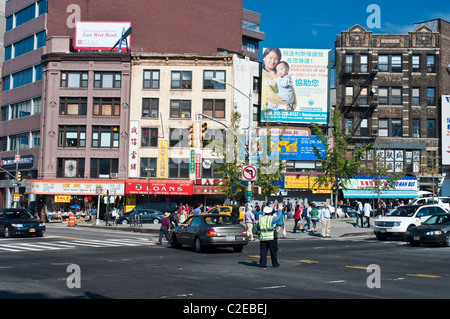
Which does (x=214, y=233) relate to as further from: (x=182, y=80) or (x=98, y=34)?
(x=98, y=34)

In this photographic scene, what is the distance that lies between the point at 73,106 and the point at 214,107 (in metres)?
15.2

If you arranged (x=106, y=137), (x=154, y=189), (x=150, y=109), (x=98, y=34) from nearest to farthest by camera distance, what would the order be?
(x=154, y=189), (x=150, y=109), (x=106, y=137), (x=98, y=34)

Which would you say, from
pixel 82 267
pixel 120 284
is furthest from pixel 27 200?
pixel 120 284

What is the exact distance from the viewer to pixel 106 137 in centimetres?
5769

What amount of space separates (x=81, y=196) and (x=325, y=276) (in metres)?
46.9

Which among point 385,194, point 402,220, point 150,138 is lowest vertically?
point 402,220

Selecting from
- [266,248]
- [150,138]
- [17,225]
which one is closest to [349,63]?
[150,138]

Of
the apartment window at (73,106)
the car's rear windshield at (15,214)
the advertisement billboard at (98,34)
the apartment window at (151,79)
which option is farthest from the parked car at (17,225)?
the advertisement billboard at (98,34)

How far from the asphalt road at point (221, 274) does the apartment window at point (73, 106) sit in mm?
36058

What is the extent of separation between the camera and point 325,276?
1435 cm

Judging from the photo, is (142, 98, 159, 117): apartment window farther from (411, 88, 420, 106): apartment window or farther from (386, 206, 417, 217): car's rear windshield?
(386, 206, 417, 217): car's rear windshield

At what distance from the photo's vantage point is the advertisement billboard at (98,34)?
193ft

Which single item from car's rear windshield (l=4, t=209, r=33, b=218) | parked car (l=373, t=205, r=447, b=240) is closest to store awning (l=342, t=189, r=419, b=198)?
parked car (l=373, t=205, r=447, b=240)
